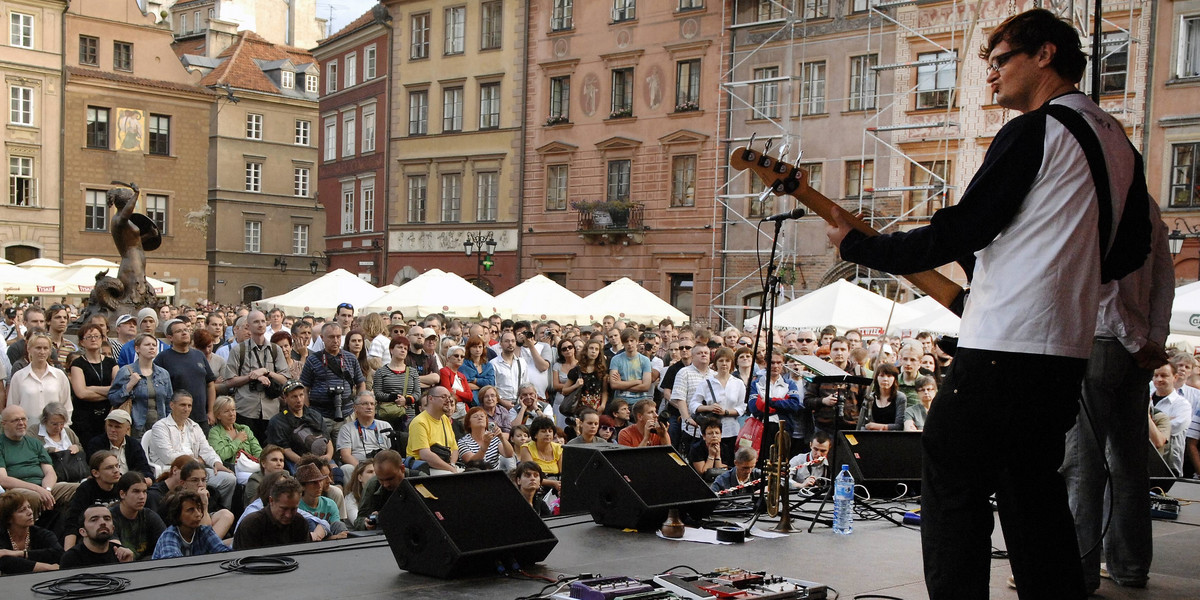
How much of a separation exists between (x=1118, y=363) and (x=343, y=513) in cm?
559

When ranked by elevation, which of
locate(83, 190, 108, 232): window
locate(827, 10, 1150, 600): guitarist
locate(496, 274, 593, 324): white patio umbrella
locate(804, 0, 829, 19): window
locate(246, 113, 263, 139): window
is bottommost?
locate(496, 274, 593, 324): white patio umbrella

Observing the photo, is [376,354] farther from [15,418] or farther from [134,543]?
[134,543]

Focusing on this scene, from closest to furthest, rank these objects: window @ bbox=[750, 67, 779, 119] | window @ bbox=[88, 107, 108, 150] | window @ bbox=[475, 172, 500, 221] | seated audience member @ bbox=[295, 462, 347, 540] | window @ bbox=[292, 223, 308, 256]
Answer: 1. seated audience member @ bbox=[295, 462, 347, 540]
2. window @ bbox=[750, 67, 779, 119]
3. window @ bbox=[475, 172, 500, 221]
4. window @ bbox=[88, 107, 108, 150]
5. window @ bbox=[292, 223, 308, 256]

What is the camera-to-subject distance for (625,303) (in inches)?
842

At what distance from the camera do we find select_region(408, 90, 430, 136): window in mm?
37344

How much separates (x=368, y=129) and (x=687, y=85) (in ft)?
45.7

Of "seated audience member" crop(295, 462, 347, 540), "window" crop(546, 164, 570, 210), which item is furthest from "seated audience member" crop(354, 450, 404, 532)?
"window" crop(546, 164, 570, 210)

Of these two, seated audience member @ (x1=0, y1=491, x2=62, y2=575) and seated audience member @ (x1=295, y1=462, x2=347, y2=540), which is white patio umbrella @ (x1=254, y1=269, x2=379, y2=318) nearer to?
seated audience member @ (x1=295, y1=462, x2=347, y2=540)

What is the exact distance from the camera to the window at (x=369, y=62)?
40.3m

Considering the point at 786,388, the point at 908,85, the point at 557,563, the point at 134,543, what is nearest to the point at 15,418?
the point at 134,543

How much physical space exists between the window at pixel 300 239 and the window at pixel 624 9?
2521 cm

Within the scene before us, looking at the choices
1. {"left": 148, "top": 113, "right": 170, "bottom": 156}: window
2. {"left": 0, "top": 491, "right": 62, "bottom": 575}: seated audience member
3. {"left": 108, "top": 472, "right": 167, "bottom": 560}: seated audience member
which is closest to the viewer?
{"left": 0, "top": 491, "right": 62, "bottom": 575}: seated audience member

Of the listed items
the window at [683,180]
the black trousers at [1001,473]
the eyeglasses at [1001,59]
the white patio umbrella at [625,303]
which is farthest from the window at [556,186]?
the black trousers at [1001,473]

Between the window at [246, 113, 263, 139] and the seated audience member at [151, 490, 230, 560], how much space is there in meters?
47.8
